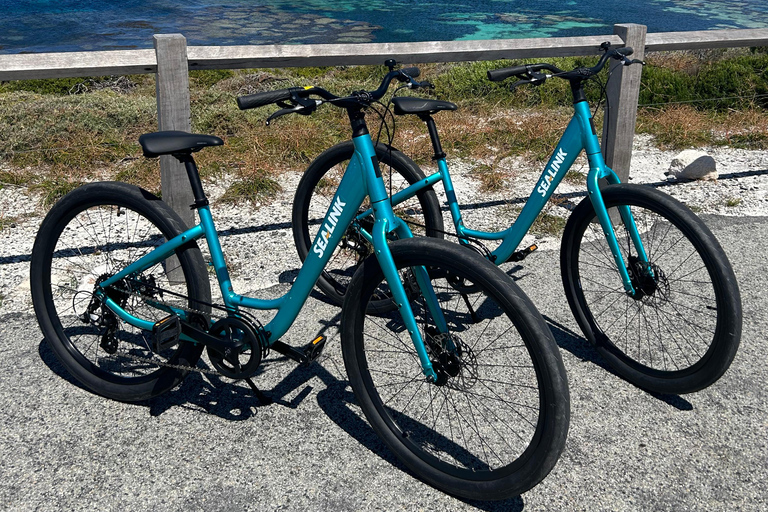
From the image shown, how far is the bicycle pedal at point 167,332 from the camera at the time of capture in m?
3.06

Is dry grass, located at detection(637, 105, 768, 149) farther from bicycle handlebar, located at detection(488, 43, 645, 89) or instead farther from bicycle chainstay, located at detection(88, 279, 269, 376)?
bicycle chainstay, located at detection(88, 279, 269, 376)

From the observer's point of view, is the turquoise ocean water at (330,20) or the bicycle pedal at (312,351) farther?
the turquoise ocean water at (330,20)

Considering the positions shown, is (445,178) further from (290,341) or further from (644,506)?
(644,506)

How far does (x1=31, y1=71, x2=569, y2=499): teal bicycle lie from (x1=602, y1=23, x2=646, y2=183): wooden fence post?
2.07 metres

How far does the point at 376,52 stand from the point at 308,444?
107 inches

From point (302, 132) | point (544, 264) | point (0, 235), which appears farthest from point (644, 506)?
point (302, 132)

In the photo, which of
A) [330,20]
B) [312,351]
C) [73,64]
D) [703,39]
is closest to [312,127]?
[73,64]

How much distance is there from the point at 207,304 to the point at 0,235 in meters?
2.79

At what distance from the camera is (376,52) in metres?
4.69

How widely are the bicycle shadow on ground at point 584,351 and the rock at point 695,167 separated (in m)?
3.03

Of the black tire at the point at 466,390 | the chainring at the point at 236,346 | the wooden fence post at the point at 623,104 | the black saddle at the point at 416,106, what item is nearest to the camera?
the black tire at the point at 466,390

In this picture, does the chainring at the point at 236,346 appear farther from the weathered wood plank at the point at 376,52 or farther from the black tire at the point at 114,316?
the weathered wood plank at the point at 376,52

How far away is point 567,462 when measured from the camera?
293 centimetres

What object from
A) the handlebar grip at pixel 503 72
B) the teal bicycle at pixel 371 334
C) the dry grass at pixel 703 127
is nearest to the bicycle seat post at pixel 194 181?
the teal bicycle at pixel 371 334
